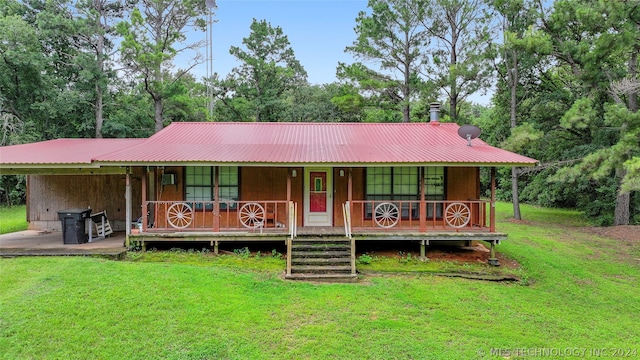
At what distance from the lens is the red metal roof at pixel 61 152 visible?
9.52 metres

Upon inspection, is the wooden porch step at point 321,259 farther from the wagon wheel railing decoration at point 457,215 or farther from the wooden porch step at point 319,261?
the wagon wheel railing decoration at point 457,215

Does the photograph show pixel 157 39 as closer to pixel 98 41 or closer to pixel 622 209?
pixel 98 41

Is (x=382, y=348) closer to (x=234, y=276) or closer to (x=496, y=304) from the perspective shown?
(x=496, y=304)

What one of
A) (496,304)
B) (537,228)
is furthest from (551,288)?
(537,228)

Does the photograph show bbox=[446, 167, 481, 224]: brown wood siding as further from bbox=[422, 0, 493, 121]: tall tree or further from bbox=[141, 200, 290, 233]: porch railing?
bbox=[422, 0, 493, 121]: tall tree

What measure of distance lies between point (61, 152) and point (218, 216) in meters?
6.05

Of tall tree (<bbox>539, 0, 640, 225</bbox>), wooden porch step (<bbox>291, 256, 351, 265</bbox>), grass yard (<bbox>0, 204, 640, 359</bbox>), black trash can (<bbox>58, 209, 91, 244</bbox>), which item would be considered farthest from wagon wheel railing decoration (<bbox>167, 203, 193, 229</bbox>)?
tall tree (<bbox>539, 0, 640, 225</bbox>)

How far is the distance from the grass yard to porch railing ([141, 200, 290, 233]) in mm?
1009

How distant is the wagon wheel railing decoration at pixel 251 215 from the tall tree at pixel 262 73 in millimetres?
18671

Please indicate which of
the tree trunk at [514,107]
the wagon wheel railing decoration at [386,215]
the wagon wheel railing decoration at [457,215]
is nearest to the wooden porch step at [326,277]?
the wagon wheel railing decoration at [386,215]

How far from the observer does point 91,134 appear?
939 inches

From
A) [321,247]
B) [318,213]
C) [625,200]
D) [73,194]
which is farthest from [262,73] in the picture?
[625,200]

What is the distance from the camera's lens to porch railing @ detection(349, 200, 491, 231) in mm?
9547

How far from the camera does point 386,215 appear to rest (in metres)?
9.61
